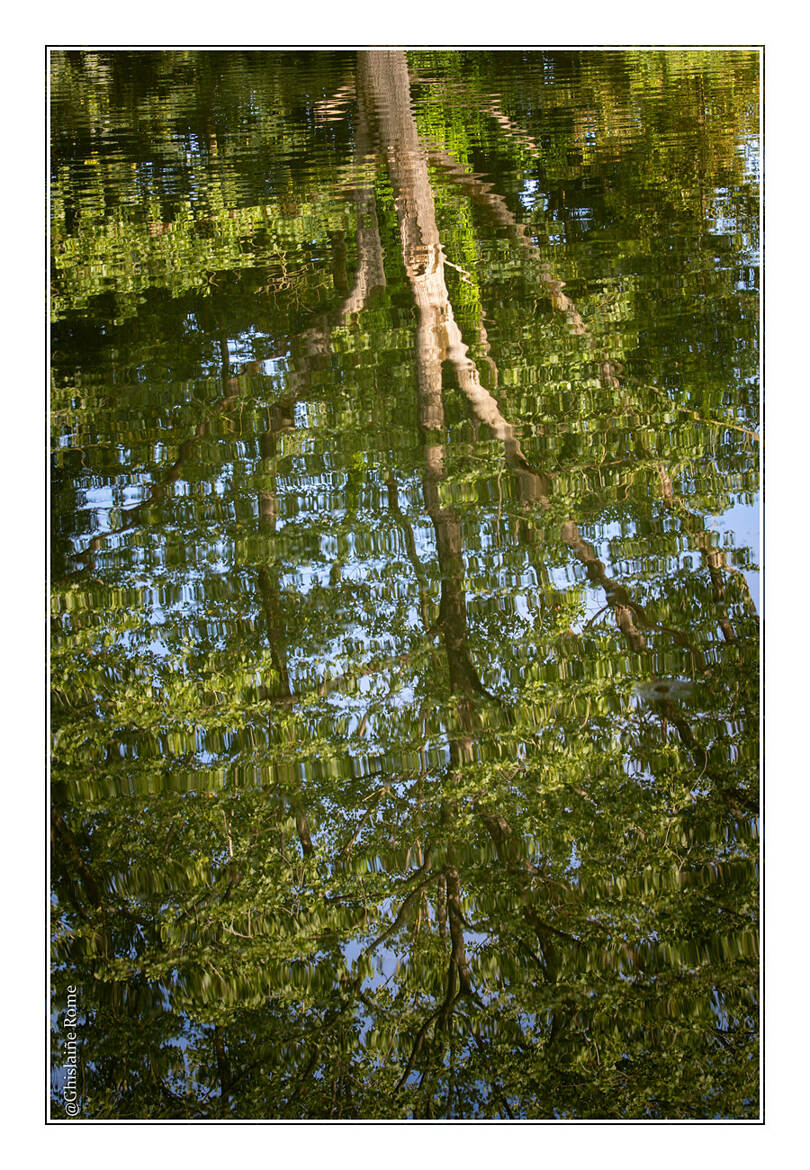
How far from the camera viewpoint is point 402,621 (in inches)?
149

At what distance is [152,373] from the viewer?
Result: 14.6 ft

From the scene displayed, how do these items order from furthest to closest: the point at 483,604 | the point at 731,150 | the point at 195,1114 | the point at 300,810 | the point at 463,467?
the point at 731,150, the point at 463,467, the point at 483,604, the point at 300,810, the point at 195,1114

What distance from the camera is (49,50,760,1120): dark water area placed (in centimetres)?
326

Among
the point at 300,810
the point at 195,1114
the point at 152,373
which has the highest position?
the point at 152,373

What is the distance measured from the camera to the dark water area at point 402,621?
3.26 m

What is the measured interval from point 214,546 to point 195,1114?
198cm

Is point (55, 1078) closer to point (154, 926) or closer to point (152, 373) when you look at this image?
point (154, 926)

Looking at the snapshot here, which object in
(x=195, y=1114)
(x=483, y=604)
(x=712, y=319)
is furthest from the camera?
(x=712, y=319)

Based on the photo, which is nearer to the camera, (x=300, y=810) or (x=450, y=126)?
(x=300, y=810)

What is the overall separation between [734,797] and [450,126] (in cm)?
398
